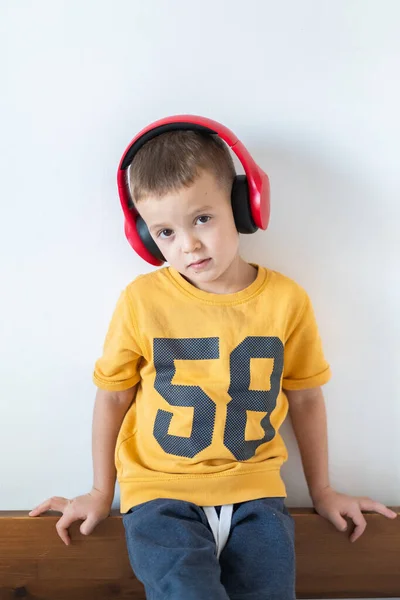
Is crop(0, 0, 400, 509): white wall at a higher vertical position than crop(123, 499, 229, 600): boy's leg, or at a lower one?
higher

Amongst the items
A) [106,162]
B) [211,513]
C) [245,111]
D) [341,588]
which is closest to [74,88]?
[106,162]

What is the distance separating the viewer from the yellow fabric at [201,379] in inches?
35.5

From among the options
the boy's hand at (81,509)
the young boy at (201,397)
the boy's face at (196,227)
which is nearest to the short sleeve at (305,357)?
the young boy at (201,397)

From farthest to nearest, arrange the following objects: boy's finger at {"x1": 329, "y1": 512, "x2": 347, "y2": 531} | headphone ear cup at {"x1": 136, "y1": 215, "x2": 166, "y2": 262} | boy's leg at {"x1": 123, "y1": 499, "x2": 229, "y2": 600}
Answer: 1. boy's finger at {"x1": 329, "y1": 512, "x2": 347, "y2": 531}
2. headphone ear cup at {"x1": 136, "y1": 215, "x2": 166, "y2": 262}
3. boy's leg at {"x1": 123, "y1": 499, "x2": 229, "y2": 600}

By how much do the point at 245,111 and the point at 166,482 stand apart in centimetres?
58

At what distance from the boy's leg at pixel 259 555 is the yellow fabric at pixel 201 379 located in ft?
0.09

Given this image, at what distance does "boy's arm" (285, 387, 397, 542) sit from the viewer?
Result: 99 centimetres

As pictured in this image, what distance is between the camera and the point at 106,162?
985mm

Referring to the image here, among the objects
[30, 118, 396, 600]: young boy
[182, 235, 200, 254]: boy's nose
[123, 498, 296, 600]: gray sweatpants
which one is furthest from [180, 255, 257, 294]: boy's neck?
[123, 498, 296, 600]: gray sweatpants

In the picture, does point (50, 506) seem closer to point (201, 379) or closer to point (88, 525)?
point (88, 525)

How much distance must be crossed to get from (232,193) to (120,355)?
29 centimetres

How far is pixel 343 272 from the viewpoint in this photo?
1.03 meters

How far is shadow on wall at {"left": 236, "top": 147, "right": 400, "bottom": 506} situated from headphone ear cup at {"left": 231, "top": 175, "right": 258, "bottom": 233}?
0.50 feet

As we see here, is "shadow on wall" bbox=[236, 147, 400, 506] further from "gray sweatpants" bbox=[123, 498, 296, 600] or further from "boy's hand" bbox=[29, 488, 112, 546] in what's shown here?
"boy's hand" bbox=[29, 488, 112, 546]
